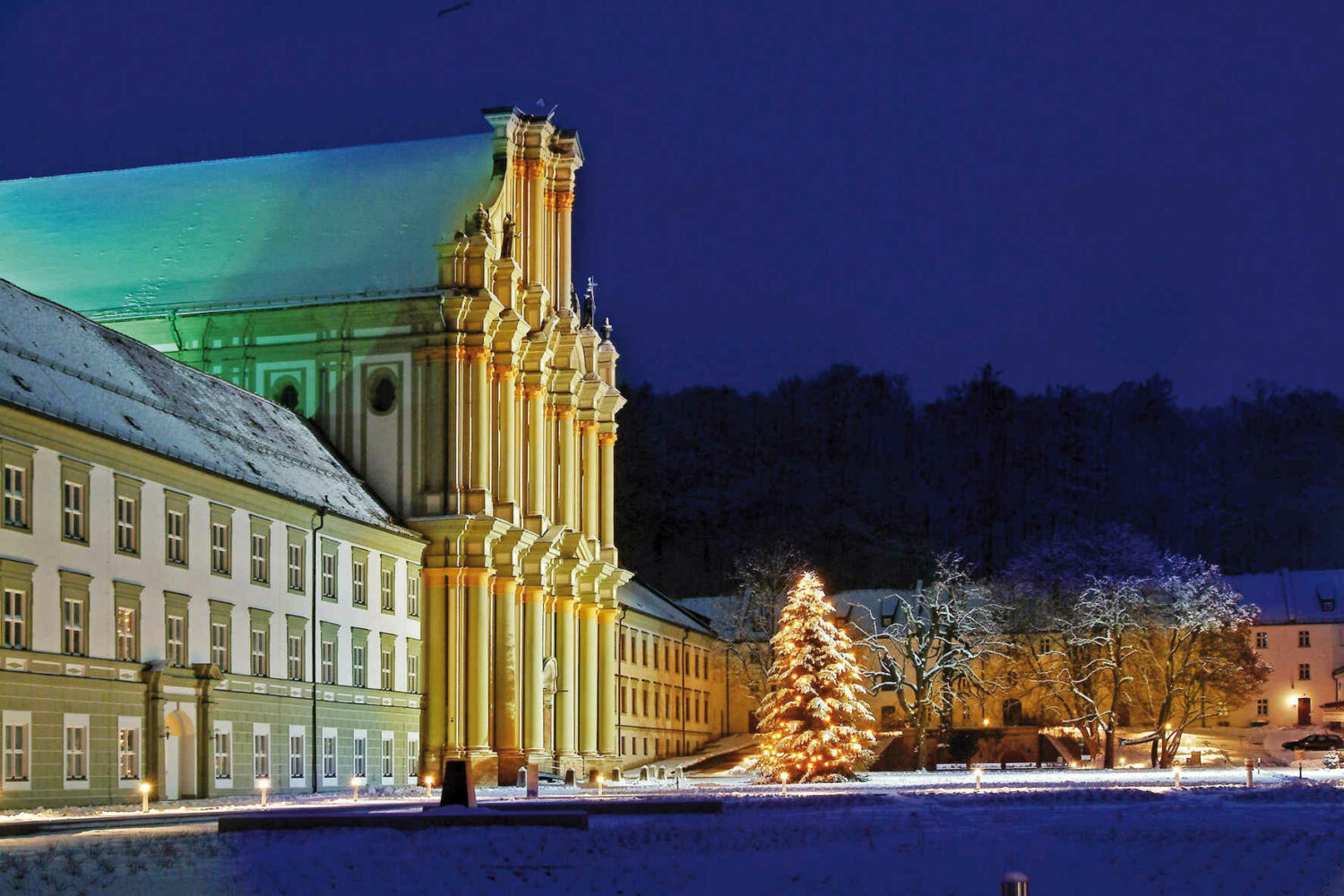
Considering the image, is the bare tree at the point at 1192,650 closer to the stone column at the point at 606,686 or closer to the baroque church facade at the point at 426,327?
the stone column at the point at 606,686

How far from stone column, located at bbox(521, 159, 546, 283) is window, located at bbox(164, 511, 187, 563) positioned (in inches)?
1095

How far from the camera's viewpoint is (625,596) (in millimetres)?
97375

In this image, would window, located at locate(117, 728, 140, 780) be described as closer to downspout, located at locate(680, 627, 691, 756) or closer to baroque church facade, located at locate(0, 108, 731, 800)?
baroque church facade, located at locate(0, 108, 731, 800)

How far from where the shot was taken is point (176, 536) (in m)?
46.3

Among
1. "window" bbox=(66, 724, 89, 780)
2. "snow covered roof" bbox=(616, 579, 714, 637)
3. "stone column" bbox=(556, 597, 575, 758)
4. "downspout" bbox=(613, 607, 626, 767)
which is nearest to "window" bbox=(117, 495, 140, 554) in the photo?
"window" bbox=(66, 724, 89, 780)

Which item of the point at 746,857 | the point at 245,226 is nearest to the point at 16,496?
the point at 746,857

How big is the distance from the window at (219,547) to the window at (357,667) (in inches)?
367

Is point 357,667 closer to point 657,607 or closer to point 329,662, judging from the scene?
point 329,662

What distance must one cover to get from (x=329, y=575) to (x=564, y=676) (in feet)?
64.7

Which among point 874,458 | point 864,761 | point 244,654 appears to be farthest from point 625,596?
point 874,458

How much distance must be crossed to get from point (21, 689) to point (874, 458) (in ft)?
468

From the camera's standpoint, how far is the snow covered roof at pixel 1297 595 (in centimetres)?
11256

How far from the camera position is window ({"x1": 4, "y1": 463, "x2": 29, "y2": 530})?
38750 mm

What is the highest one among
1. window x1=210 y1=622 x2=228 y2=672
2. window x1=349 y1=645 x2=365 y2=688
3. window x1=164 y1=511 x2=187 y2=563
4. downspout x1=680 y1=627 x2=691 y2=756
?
window x1=164 y1=511 x2=187 y2=563
